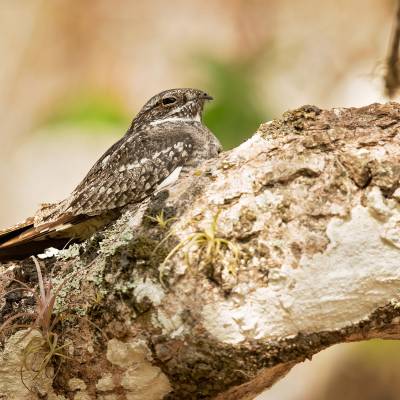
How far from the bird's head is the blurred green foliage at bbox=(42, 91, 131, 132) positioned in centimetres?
172

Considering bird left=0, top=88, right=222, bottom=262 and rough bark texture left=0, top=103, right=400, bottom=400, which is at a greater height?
bird left=0, top=88, right=222, bottom=262

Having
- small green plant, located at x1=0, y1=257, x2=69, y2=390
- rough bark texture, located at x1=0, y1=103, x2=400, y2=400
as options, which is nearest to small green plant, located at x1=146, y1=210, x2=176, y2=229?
rough bark texture, located at x1=0, y1=103, x2=400, y2=400

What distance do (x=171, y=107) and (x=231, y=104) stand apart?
1257 mm

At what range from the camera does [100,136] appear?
6625 mm

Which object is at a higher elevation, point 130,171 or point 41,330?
point 130,171

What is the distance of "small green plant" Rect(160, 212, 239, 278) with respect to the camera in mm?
2605

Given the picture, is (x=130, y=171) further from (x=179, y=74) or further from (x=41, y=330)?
(x=179, y=74)

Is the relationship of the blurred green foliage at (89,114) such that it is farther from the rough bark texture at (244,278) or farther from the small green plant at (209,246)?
the small green plant at (209,246)

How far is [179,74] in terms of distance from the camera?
8914mm

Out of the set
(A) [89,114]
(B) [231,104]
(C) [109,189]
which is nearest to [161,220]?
(C) [109,189]

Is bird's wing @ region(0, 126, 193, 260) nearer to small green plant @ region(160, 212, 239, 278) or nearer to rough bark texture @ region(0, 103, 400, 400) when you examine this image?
rough bark texture @ region(0, 103, 400, 400)

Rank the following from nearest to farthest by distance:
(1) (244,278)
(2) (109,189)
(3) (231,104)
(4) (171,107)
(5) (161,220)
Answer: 1. (1) (244,278)
2. (5) (161,220)
3. (2) (109,189)
4. (4) (171,107)
5. (3) (231,104)

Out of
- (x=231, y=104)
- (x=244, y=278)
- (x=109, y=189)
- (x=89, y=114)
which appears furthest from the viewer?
(x=89, y=114)

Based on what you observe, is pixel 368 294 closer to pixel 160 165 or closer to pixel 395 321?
pixel 395 321
